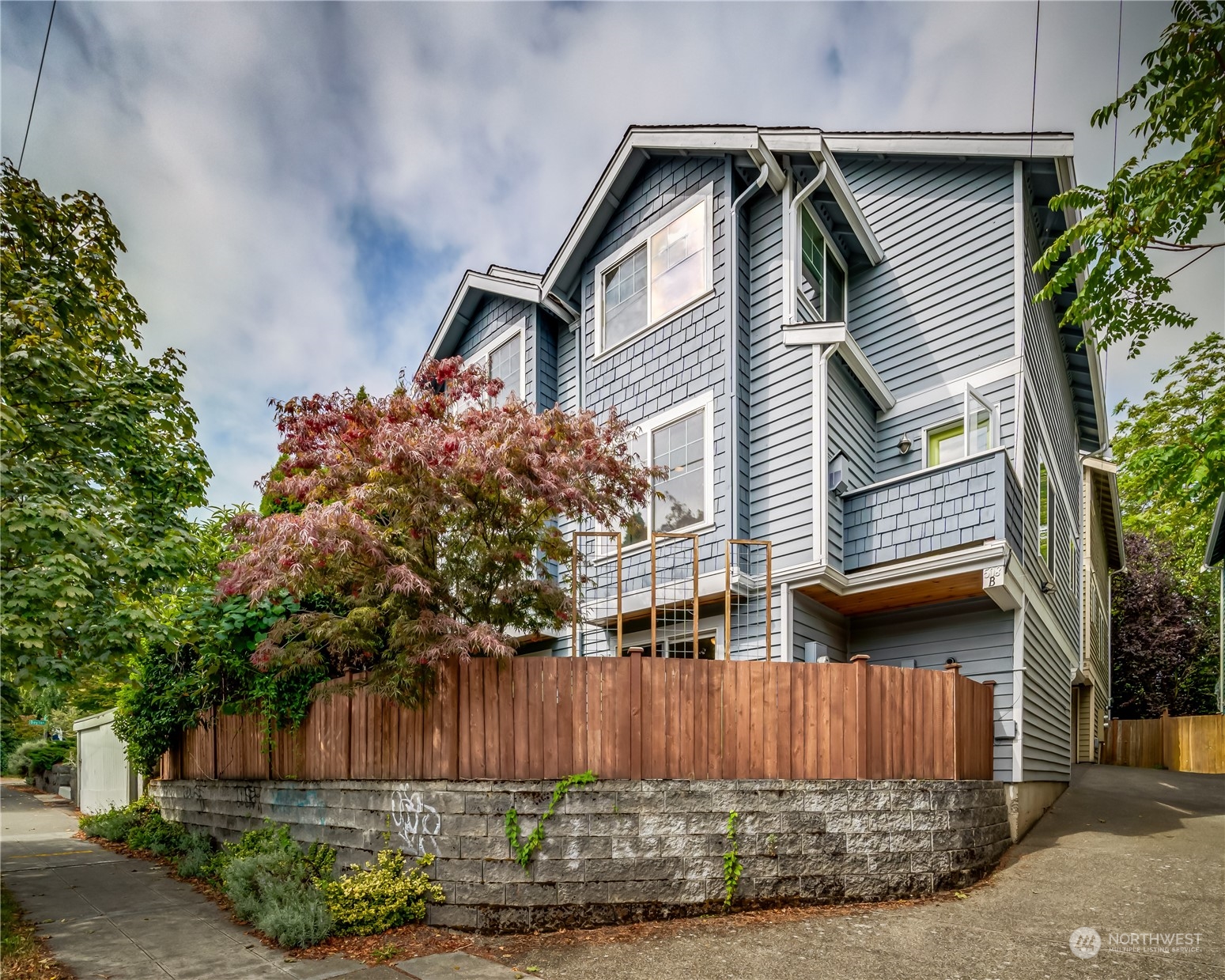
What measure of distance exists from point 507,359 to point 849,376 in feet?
21.5

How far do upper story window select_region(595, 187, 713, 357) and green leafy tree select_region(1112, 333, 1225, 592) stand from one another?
6.07 metres

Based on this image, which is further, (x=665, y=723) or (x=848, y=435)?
(x=848, y=435)

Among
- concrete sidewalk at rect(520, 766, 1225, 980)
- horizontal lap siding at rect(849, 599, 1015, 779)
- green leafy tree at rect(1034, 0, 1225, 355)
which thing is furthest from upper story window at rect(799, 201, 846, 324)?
concrete sidewalk at rect(520, 766, 1225, 980)

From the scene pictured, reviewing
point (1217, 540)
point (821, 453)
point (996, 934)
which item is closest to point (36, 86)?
point (821, 453)

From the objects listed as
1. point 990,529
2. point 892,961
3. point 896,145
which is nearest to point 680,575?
point 990,529

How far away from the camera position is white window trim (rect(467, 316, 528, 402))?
14281 mm

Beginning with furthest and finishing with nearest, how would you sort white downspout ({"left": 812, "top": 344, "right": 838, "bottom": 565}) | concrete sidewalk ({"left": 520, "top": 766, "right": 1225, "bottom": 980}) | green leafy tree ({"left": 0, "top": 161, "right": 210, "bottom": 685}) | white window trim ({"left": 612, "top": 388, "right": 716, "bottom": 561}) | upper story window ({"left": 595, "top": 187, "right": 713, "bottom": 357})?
1. upper story window ({"left": 595, "top": 187, "right": 713, "bottom": 357})
2. white window trim ({"left": 612, "top": 388, "right": 716, "bottom": 561})
3. white downspout ({"left": 812, "top": 344, "right": 838, "bottom": 565})
4. green leafy tree ({"left": 0, "top": 161, "right": 210, "bottom": 685})
5. concrete sidewalk ({"left": 520, "top": 766, "right": 1225, "bottom": 980})

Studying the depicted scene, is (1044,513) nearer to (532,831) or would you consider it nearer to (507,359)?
(507,359)

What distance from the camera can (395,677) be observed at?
7.59m

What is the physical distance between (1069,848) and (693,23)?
10.1 metres

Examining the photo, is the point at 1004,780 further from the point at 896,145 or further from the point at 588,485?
the point at 896,145

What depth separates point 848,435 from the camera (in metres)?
11.0

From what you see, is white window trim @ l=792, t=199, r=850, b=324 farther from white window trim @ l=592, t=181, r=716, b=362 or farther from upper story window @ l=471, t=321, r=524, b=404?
upper story window @ l=471, t=321, r=524, b=404

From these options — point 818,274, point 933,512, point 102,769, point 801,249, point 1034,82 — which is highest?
point 1034,82
